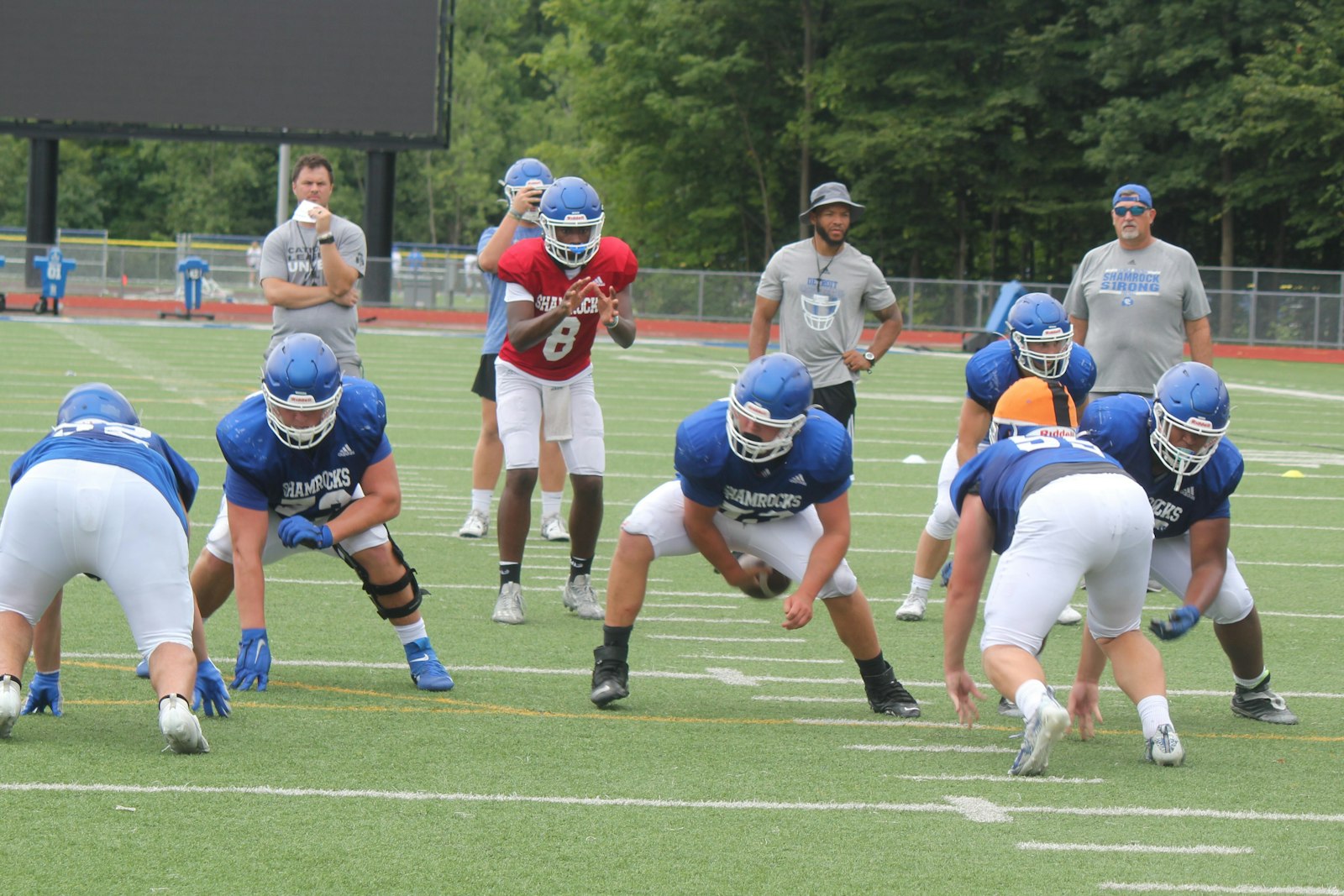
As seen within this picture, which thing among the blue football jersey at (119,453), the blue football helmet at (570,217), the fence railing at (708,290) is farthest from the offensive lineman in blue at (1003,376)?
the fence railing at (708,290)

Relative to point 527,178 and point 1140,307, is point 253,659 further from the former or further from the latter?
point 1140,307

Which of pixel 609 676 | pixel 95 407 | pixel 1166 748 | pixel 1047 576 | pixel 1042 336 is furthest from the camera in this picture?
pixel 1042 336

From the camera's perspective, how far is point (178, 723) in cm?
461

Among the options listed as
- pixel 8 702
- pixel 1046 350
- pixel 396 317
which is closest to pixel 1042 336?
pixel 1046 350

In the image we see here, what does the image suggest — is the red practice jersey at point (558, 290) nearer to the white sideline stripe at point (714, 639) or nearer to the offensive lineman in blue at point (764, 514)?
the white sideline stripe at point (714, 639)

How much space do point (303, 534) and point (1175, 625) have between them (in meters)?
2.81

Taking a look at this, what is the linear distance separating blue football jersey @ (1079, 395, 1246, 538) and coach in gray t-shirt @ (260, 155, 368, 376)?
3956 millimetres

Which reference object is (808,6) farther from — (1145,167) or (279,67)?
(279,67)

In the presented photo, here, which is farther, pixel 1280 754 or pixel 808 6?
pixel 808 6

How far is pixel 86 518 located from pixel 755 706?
2.35 m

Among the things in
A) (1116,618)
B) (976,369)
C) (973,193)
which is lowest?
(1116,618)

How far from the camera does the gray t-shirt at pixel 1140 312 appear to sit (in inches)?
335

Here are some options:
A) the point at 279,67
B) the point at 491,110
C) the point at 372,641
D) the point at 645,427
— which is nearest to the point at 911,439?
the point at 645,427

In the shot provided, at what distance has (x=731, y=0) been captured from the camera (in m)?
39.4
